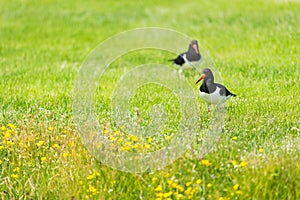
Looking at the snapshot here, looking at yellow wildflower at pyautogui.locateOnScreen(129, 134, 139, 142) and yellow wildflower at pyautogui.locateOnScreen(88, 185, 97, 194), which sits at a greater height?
yellow wildflower at pyautogui.locateOnScreen(129, 134, 139, 142)

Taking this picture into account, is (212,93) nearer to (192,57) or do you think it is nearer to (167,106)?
(167,106)

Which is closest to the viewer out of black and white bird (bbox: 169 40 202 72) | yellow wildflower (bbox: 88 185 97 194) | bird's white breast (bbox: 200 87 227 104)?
yellow wildflower (bbox: 88 185 97 194)

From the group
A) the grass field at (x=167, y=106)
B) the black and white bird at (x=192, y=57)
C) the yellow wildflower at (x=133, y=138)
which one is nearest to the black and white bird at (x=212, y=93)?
the grass field at (x=167, y=106)

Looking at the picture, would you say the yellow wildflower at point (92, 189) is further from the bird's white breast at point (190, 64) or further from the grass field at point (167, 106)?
the bird's white breast at point (190, 64)

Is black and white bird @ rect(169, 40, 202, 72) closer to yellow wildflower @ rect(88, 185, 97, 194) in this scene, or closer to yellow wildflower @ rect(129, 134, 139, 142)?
yellow wildflower @ rect(129, 134, 139, 142)

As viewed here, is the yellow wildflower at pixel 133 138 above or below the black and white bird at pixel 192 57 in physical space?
below

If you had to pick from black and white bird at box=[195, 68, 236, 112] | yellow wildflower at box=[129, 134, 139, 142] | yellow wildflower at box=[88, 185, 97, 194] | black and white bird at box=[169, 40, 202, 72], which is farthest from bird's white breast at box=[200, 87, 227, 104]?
black and white bird at box=[169, 40, 202, 72]

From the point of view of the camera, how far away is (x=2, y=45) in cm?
1424

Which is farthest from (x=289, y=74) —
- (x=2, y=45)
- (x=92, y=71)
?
(x=2, y=45)

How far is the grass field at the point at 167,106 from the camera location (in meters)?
6.68

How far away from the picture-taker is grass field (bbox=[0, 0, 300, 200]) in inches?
263

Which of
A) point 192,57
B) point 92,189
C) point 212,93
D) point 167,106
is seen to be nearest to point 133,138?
point 92,189

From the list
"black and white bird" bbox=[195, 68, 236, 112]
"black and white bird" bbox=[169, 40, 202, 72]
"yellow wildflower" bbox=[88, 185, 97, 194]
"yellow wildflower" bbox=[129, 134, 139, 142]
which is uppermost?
"black and white bird" bbox=[195, 68, 236, 112]

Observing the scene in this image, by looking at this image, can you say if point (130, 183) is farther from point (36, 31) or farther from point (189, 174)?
point (36, 31)
